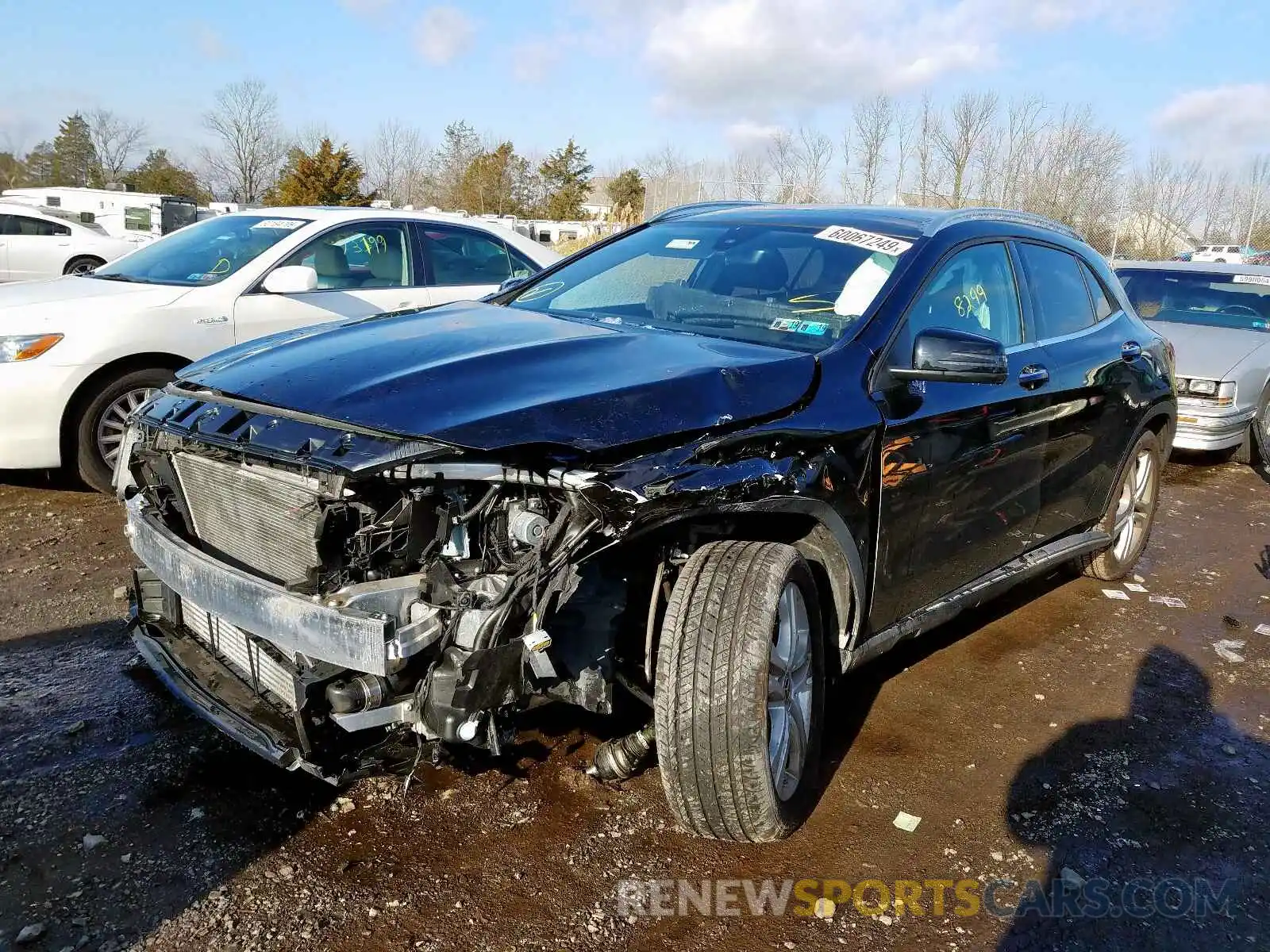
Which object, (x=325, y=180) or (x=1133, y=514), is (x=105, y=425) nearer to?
(x=1133, y=514)

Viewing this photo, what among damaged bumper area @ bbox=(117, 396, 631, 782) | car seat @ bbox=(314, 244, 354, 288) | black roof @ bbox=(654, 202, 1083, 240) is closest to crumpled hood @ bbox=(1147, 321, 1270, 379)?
black roof @ bbox=(654, 202, 1083, 240)

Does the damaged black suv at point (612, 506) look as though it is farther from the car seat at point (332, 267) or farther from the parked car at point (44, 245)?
the parked car at point (44, 245)

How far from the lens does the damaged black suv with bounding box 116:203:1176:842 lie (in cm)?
230

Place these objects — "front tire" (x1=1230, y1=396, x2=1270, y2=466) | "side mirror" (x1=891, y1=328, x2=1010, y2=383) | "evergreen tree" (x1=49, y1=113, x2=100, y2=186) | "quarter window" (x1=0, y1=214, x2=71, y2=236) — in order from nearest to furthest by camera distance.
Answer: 1. "side mirror" (x1=891, y1=328, x2=1010, y2=383)
2. "front tire" (x1=1230, y1=396, x2=1270, y2=466)
3. "quarter window" (x1=0, y1=214, x2=71, y2=236)
4. "evergreen tree" (x1=49, y1=113, x2=100, y2=186)

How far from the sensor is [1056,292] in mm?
4133

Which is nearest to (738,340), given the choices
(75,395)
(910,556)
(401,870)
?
(910,556)

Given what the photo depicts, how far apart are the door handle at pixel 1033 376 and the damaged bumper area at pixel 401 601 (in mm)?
1921

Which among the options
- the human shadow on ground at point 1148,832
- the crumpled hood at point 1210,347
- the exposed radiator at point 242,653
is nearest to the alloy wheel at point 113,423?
the exposed radiator at point 242,653

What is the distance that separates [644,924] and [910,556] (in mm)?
1429

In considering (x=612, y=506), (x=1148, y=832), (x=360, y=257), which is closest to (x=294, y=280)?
(x=360, y=257)

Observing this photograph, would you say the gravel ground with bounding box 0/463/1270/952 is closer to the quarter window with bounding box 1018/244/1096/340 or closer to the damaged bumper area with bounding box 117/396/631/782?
the damaged bumper area with bounding box 117/396/631/782

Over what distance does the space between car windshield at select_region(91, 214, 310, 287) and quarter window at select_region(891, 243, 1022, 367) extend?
4.34 meters

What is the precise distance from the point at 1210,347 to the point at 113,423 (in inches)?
334

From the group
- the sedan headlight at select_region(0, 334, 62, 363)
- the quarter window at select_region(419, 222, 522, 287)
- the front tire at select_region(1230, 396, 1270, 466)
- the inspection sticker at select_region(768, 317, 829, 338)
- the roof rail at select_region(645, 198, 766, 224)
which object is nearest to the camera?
the inspection sticker at select_region(768, 317, 829, 338)
